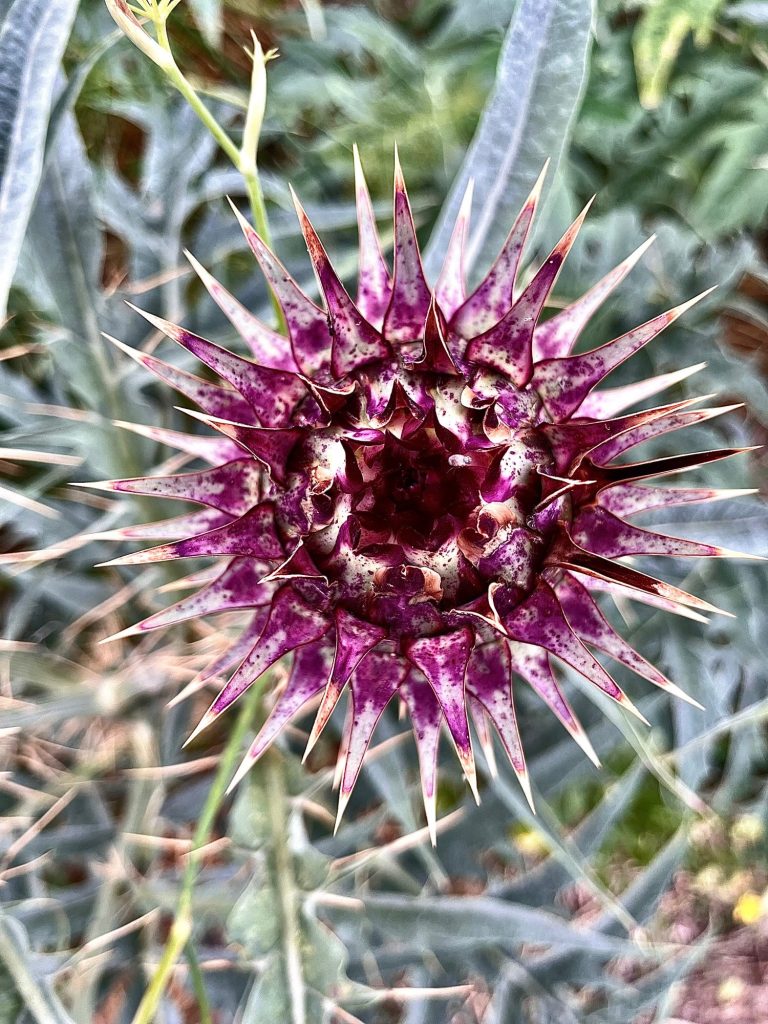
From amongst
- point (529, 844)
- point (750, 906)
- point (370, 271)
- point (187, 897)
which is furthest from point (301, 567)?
point (750, 906)

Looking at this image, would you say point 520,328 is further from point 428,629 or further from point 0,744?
point 0,744

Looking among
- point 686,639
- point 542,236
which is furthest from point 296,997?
point 542,236

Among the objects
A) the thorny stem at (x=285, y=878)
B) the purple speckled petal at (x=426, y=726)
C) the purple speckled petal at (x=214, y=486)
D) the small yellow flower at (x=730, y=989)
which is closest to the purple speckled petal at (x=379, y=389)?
the purple speckled petal at (x=214, y=486)

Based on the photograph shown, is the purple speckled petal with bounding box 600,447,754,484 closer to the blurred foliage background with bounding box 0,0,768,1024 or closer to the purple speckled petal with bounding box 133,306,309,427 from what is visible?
the purple speckled petal with bounding box 133,306,309,427

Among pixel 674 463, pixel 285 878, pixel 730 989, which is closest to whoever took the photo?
pixel 674 463

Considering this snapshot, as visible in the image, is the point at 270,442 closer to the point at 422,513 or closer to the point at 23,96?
the point at 422,513
